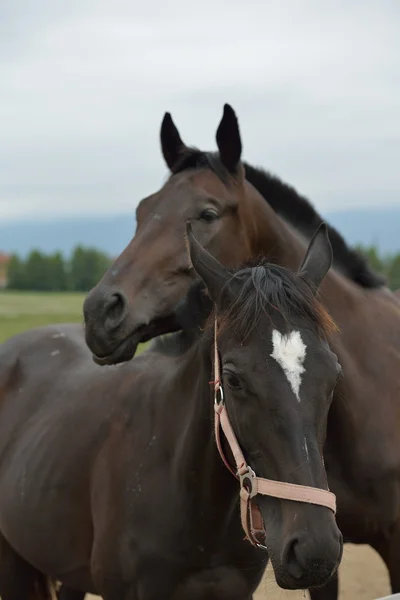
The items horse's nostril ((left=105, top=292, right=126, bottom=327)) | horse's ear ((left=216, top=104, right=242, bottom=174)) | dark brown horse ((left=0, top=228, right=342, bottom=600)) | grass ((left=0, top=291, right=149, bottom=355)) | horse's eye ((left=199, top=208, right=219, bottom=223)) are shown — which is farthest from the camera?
grass ((left=0, top=291, right=149, bottom=355))

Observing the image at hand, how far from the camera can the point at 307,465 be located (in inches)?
80.6

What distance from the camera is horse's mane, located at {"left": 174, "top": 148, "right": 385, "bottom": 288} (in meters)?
3.81

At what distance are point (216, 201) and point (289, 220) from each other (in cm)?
63

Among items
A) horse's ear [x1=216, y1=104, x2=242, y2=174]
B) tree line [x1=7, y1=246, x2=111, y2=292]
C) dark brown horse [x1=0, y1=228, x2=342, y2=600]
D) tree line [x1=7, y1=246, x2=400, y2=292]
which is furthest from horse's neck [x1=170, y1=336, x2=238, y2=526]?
tree line [x1=7, y1=246, x2=111, y2=292]

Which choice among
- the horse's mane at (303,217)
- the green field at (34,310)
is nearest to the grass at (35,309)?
the green field at (34,310)

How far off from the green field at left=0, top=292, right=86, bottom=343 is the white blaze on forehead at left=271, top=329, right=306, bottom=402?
77.2ft

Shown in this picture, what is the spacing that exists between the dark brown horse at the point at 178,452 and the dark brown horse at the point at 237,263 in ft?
0.89

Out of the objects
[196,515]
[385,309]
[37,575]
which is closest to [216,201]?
[385,309]

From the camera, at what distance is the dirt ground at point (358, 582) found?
16.7 feet

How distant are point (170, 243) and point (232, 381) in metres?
1.15

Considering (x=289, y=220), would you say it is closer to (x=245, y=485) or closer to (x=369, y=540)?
(x=369, y=540)

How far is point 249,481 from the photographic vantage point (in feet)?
7.16

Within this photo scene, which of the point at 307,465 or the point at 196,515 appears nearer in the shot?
the point at 307,465

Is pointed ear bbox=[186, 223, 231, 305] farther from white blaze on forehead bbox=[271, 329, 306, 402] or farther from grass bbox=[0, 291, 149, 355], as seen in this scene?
grass bbox=[0, 291, 149, 355]
